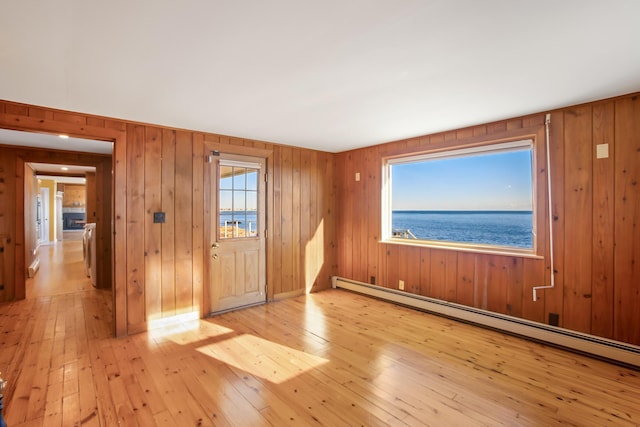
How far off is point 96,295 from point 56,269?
2.89 meters

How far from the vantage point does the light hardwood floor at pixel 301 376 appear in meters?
2.05

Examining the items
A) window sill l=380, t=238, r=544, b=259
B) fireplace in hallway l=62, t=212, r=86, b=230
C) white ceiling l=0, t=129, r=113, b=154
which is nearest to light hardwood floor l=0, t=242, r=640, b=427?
window sill l=380, t=238, r=544, b=259

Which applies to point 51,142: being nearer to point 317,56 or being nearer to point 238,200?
point 238,200

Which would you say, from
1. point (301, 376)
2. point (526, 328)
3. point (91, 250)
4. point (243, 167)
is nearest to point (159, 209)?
point (243, 167)

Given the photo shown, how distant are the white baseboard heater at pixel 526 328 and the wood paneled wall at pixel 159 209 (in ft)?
6.15

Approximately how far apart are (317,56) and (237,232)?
2.90m

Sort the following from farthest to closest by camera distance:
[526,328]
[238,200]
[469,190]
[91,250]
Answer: [469,190], [91,250], [238,200], [526,328]

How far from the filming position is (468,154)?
3.75 meters

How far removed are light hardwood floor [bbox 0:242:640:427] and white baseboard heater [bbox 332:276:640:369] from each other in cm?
12

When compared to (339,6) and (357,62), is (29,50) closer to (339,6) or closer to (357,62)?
(339,6)

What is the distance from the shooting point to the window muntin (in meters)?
4.14

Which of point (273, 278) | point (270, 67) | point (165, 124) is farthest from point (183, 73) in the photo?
point (273, 278)

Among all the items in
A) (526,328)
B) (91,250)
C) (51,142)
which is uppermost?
(51,142)

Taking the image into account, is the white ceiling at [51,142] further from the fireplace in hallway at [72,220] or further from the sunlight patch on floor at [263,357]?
the fireplace in hallway at [72,220]
